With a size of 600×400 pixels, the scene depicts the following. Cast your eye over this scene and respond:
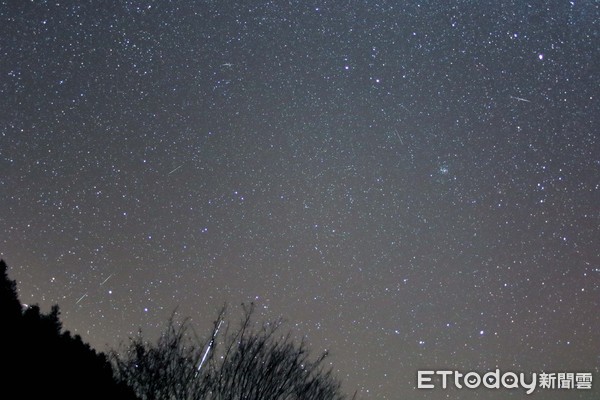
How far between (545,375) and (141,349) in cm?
986

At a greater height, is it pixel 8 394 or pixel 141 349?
pixel 141 349

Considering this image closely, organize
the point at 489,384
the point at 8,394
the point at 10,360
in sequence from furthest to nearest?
the point at 489,384 → the point at 10,360 → the point at 8,394

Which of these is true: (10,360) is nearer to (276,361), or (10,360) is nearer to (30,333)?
(30,333)

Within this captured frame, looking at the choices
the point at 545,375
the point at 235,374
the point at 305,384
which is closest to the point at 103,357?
the point at 235,374

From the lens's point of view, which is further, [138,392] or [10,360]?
[138,392]

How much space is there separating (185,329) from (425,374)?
587cm

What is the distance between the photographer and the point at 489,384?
1111 cm

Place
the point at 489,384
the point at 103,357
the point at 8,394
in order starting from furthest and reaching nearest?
the point at 489,384, the point at 103,357, the point at 8,394

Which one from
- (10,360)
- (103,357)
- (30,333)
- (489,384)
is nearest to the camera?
(10,360)

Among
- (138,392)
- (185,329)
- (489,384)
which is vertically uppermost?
(185,329)

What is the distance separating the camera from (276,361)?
11617mm

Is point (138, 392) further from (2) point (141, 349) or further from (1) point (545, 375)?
(1) point (545, 375)

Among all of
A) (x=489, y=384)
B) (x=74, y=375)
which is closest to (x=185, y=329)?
(x=74, y=375)

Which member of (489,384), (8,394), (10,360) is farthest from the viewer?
(489,384)
